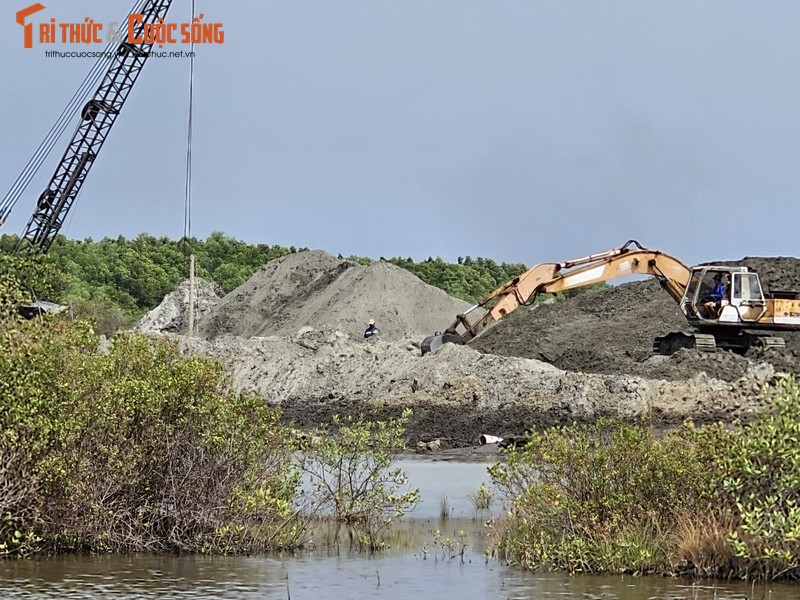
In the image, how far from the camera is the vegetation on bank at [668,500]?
46.7ft

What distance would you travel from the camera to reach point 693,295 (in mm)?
42469

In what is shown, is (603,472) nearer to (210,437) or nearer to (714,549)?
(714,549)

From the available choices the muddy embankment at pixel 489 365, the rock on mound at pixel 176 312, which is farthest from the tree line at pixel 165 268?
the muddy embankment at pixel 489 365

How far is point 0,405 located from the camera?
1552cm

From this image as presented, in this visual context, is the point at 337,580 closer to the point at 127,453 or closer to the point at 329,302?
the point at 127,453

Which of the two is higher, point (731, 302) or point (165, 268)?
point (165, 268)

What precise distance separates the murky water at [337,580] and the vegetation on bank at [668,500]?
280mm

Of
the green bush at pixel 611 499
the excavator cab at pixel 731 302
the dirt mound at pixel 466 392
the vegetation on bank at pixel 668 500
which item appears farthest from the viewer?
the excavator cab at pixel 731 302

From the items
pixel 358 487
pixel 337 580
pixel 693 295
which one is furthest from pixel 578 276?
pixel 337 580

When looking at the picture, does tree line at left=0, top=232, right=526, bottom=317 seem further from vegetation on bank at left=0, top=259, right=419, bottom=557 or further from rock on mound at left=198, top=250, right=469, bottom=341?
vegetation on bank at left=0, top=259, right=419, bottom=557

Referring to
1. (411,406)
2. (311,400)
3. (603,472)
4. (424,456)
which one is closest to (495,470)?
(603,472)

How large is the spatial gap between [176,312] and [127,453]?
192 ft

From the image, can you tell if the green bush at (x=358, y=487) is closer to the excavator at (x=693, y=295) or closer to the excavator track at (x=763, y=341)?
the excavator at (x=693, y=295)

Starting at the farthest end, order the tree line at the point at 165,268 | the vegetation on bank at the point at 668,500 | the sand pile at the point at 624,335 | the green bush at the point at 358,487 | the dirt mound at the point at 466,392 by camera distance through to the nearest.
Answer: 1. the tree line at the point at 165,268
2. the sand pile at the point at 624,335
3. the dirt mound at the point at 466,392
4. the green bush at the point at 358,487
5. the vegetation on bank at the point at 668,500
